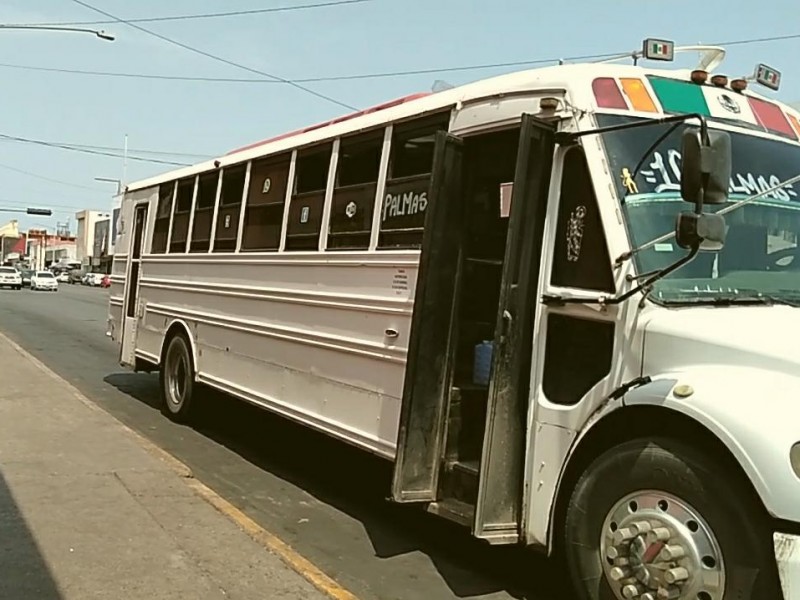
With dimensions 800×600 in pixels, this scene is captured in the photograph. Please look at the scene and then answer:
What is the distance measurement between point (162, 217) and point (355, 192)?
15.5 ft

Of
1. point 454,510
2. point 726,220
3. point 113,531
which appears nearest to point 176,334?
point 113,531

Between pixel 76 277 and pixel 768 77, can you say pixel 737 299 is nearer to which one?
pixel 768 77

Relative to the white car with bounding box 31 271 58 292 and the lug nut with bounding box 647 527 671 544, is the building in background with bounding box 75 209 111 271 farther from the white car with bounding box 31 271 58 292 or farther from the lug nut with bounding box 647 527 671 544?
the lug nut with bounding box 647 527 671 544

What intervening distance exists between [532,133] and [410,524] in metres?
2.93

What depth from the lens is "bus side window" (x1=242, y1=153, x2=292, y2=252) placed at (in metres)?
7.57

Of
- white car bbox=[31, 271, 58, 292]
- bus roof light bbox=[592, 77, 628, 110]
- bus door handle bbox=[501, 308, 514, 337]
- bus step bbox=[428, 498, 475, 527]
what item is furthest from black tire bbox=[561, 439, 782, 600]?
white car bbox=[31, 271, 58, 292]

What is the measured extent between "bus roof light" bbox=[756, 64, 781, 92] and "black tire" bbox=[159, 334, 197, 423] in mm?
6171

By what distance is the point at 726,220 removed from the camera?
4434mm

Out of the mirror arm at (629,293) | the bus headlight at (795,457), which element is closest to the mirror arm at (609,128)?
the mirror arm at (629,293)

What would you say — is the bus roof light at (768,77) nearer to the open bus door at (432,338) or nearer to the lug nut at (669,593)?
the open bus door at (432,338)

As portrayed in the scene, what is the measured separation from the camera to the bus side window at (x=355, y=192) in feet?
20.4

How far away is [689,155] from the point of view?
12.3 feet

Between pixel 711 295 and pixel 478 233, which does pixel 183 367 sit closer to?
pixel 478 233

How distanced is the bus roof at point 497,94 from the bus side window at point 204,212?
5.05ft
